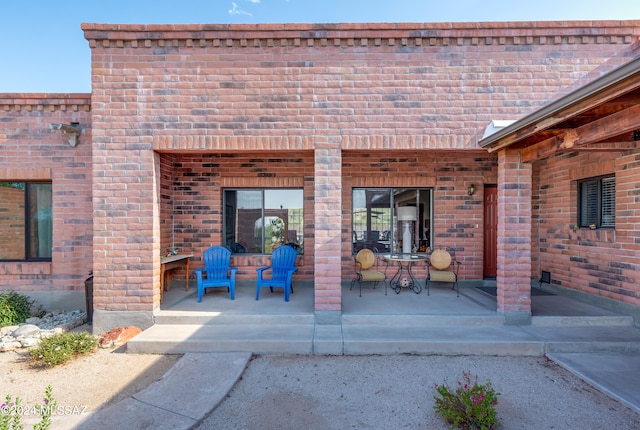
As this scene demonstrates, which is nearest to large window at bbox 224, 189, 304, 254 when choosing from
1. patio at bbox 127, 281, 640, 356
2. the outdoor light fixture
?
patio at bbox 127, 281, 640, 356

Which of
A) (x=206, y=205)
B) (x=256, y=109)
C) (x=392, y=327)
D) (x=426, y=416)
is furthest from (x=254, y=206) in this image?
(x=426, y=416)

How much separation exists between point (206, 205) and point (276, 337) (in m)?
3.52

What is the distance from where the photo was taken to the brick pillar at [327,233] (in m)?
4.52

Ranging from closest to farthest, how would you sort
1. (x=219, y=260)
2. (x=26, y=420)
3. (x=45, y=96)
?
(x=26, y=420) → (x=45, y=96) → (x=219, y=260)

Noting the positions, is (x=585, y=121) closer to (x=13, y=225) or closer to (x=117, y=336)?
(x=117, y=336)

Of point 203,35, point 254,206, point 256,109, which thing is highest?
point 203,35

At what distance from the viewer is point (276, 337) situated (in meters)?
4.11

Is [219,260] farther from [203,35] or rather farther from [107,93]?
[203,35]

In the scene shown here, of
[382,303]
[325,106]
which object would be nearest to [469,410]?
[382,303]

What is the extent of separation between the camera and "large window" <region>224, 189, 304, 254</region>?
261 inches

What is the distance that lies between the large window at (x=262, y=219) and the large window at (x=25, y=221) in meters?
3.23

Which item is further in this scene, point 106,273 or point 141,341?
point 106,273

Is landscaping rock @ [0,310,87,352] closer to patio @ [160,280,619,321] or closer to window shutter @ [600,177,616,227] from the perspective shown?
patio @ [160,280,619,321]

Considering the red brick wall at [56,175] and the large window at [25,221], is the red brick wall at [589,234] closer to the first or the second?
the red brick wall at [56,175]
